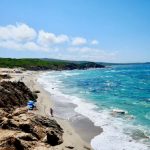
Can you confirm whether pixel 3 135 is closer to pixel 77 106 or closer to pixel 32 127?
pixel 32 127

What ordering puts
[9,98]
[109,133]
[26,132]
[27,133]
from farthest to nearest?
[9,98] < [109,133] < [26,132] < [27,133]

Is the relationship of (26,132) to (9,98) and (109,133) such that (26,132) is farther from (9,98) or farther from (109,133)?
(9,98)

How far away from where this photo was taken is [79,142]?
26.2 meters

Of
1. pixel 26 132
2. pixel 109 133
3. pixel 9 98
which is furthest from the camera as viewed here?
pixel 9 98

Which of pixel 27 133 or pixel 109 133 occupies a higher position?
pixel 27 133

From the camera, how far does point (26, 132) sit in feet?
72.9

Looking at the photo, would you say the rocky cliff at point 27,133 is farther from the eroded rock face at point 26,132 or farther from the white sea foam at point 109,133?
the white sea foam at point 109,133

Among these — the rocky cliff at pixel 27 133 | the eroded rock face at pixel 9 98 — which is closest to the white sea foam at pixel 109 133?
the rocky cliff at pixel 27 133

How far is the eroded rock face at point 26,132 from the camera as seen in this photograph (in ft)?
62.7

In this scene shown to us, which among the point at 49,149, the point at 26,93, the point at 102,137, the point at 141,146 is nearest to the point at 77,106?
the point at 26,93

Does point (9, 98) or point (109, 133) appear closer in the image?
point (109, 133)

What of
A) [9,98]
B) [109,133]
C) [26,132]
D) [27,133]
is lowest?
[109,133]

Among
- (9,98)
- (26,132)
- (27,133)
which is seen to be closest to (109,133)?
(26,132)

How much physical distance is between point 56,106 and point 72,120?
10162mm
